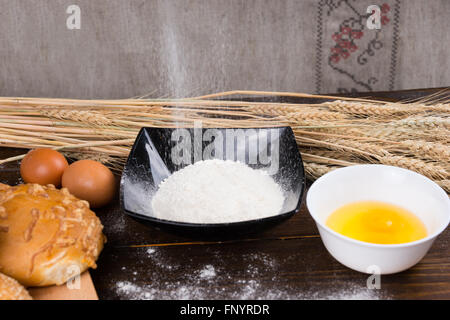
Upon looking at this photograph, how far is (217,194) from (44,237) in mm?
312

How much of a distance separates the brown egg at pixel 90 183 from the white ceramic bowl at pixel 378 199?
16.9 inches

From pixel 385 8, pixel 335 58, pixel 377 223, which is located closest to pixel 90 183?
pixel 377 223

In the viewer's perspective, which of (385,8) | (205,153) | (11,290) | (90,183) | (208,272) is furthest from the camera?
(385,8)

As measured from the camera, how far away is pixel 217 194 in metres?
0.84

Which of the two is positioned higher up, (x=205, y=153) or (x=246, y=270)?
(x=205, y=153)

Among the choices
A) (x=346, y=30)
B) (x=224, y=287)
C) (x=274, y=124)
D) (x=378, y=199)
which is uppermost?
(x=346, y=30)

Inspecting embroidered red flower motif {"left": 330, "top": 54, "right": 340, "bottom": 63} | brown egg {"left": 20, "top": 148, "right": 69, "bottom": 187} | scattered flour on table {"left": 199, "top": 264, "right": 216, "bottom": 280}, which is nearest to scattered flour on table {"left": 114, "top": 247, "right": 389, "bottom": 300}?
scattered flour on table {"left": 199, "top": 264, "right": 216, "bottom": 280}

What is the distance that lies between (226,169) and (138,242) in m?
0.23

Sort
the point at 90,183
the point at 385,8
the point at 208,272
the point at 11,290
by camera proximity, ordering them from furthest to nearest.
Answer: the point at 385,8 → the point at 90,183 → the point at 208,272 → the point at 11,290

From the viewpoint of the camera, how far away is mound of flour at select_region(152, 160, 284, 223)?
81 cm

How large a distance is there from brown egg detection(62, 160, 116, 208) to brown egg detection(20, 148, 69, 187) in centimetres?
4

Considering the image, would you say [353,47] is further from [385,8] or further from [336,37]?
[385,8]
